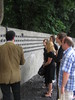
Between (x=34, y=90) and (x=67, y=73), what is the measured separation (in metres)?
3.69

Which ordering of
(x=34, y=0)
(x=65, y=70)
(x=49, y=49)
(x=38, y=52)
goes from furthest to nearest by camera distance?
(x=34, y=0), (x=38, y=52), (x=49, y=49), (x=65, y=70)

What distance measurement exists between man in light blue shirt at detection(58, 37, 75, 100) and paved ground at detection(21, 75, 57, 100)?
2.50m

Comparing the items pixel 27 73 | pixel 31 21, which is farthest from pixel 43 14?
pixel 27 73

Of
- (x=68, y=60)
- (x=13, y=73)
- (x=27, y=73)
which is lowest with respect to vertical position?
(x=27, y=73)

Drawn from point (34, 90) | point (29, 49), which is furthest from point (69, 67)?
point (29, 49)

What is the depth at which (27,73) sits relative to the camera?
9.38 meters

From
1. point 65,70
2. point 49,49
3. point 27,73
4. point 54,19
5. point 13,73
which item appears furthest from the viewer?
point 54,19

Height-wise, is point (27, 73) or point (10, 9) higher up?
point (10, 9)

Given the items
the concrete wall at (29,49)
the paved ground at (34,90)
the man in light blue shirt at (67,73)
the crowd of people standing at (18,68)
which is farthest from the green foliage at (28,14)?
the man in light blue shirt at (67,73)

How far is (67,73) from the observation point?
4.44 meters

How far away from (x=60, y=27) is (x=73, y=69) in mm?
15465

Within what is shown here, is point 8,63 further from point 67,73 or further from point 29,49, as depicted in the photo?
point 29,49

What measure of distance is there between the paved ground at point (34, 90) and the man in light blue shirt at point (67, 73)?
2505 mm

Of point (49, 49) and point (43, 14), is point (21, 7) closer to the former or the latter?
point (43, 14)
